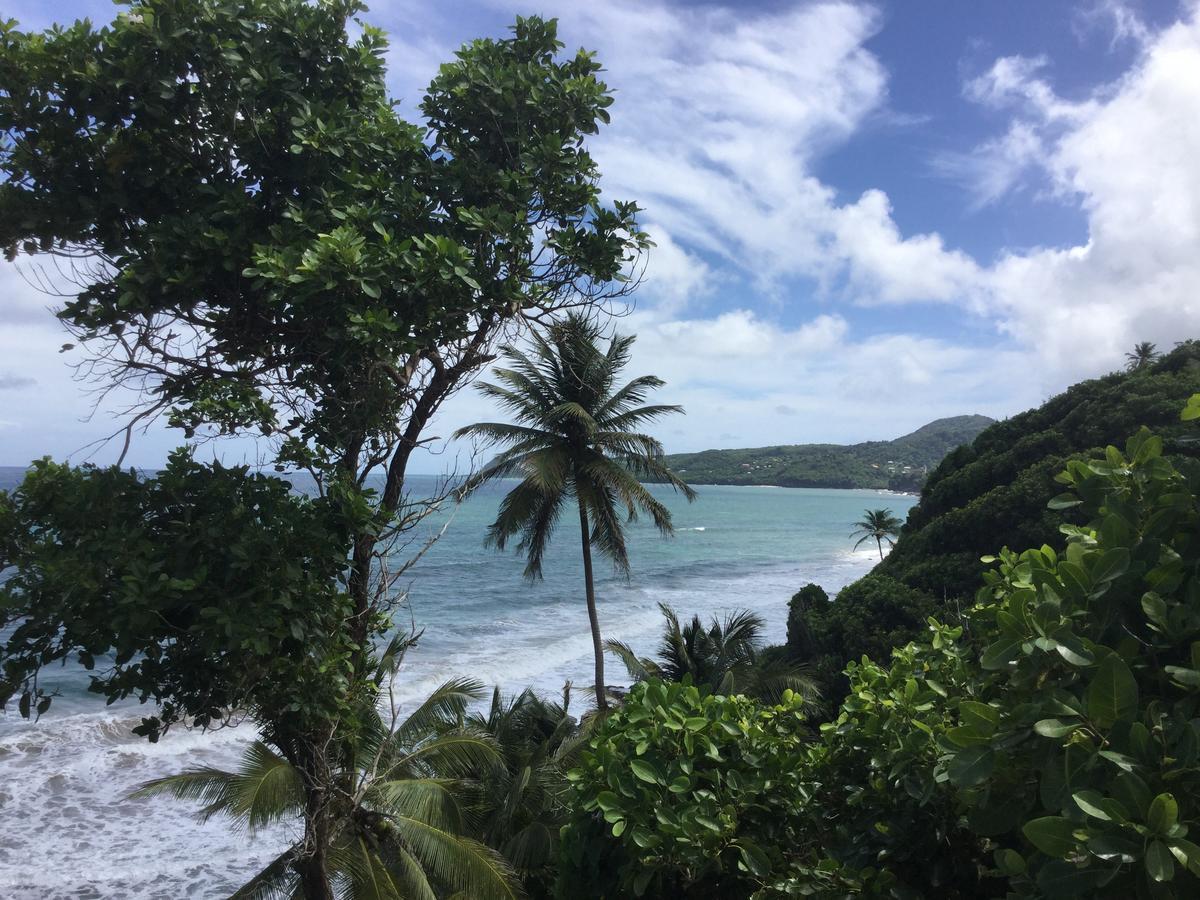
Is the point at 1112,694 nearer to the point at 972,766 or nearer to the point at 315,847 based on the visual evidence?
the point at 972,766

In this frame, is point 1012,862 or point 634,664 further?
point 634,664

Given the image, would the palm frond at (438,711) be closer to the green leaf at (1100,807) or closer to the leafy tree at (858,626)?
the green leaf at (1100,807)

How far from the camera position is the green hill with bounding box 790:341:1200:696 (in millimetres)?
18547

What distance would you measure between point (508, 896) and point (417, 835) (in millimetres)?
1133

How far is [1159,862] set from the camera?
1.46 meters

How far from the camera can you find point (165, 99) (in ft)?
13.0

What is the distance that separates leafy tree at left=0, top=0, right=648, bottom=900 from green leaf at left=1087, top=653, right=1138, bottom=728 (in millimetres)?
3107

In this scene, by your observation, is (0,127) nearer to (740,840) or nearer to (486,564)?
(740,840)

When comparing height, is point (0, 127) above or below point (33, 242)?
above

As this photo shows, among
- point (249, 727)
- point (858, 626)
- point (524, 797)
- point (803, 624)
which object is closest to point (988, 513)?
point (858, 626)

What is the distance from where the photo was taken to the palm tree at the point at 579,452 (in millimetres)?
14711

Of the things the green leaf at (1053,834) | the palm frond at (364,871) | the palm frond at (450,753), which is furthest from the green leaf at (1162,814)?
the palm frond at (450,753)

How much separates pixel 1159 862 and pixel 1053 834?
0.67ft

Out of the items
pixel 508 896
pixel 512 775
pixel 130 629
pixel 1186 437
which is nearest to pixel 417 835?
pixel 508 896
